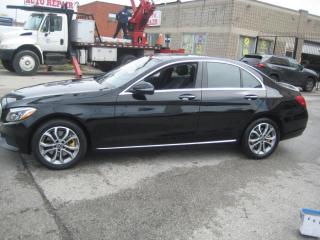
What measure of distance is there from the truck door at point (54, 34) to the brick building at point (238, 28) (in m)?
13.3

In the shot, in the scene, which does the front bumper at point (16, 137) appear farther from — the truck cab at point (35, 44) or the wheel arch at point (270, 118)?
the truck cab at point (35, 44)

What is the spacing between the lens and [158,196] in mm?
4262

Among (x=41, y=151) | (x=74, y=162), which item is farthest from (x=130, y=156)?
(x=41, y=151)

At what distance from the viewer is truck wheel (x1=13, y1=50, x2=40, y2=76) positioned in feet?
49.3

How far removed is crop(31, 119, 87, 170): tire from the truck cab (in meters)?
11.5

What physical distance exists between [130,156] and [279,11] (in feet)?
87.2

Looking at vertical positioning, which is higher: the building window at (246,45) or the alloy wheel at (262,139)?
the building window at (246,45)

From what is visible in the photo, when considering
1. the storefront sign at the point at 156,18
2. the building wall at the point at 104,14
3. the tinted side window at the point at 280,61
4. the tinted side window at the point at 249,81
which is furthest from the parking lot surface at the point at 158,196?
the building wall at the point at 104,14

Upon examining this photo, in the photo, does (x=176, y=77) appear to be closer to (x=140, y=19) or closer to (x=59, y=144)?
(x=59, y=144)

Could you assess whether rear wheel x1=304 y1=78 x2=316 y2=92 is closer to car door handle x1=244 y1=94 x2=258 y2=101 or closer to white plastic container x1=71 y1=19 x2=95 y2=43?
white plastic container x1=71 y1=19 x2=95 y2=43

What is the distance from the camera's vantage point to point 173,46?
33250mm

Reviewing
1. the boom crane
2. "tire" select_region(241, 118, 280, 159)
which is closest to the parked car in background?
the boom crane

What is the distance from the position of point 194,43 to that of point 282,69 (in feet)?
47.9

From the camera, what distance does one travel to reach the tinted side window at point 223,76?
548cm
